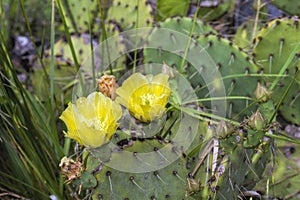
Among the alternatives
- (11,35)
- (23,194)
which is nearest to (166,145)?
(23,194)

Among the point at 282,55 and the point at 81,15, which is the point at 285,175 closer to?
the point at 282,55

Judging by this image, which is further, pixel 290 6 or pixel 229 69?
pixel 290 6

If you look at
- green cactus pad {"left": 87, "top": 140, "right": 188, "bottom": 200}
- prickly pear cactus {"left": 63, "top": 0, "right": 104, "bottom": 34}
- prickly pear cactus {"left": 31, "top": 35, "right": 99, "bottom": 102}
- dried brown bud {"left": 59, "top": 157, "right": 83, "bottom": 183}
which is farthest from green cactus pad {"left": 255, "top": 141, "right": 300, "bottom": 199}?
prickly pear cactus {"left": 63, "top": 0, "right": 104, "bottom": 34}

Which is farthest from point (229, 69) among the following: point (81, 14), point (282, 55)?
point (81, 14)

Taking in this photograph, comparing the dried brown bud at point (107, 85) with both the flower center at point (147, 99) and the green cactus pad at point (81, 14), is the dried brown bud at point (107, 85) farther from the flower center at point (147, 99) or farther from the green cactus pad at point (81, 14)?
the green cactus pad at point (81, 14)

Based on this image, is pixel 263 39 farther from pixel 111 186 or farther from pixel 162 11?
pixel 111 186

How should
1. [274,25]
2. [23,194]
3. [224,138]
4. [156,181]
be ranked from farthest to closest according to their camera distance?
[274,25] < [23,194] < [156,181] < [224,138]
